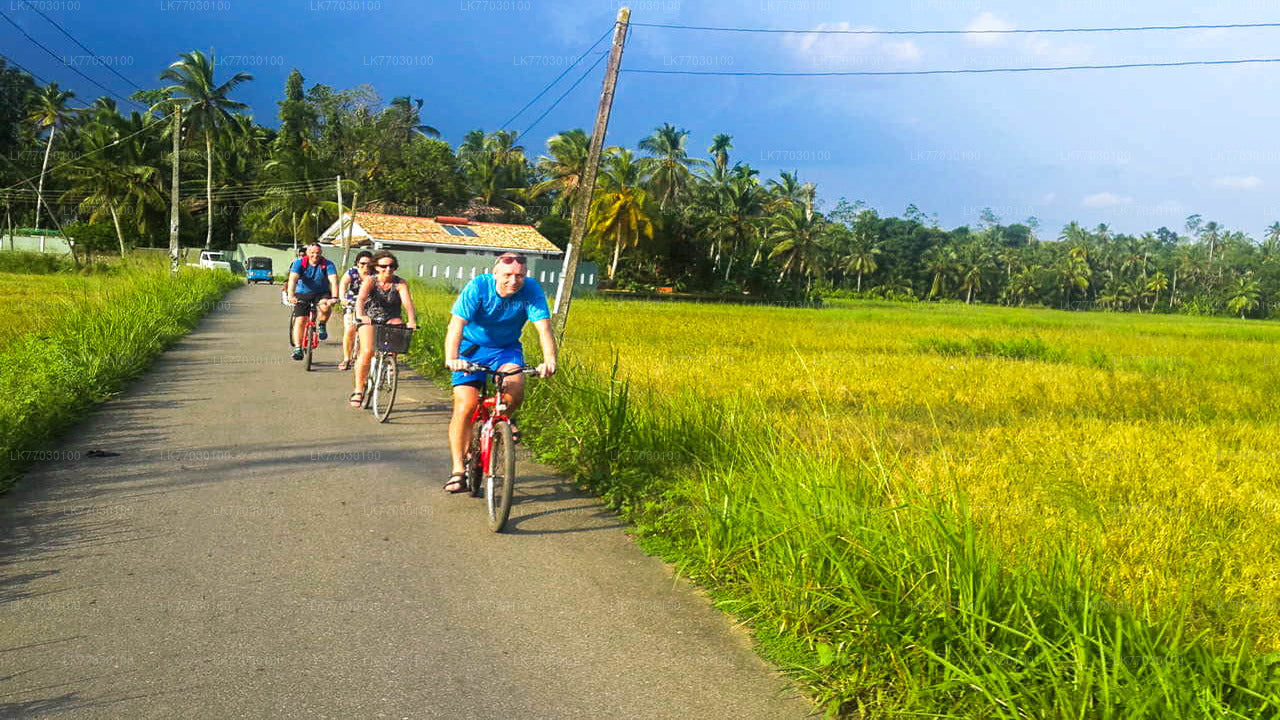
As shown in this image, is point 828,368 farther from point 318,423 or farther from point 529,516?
point 529,516

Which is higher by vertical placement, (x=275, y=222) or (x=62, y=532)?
(x=275, y=222)

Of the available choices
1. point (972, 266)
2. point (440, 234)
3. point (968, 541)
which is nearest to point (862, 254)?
point (972, 266)

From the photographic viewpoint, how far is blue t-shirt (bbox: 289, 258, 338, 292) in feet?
44.4

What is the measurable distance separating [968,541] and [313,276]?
11558 mm

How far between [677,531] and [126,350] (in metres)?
9.33

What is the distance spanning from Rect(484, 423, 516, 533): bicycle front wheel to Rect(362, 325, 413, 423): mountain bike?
12.0ft

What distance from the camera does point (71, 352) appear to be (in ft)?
35.7

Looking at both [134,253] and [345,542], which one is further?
[134,253]

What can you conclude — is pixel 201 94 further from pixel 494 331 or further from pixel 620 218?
pixel 494 331

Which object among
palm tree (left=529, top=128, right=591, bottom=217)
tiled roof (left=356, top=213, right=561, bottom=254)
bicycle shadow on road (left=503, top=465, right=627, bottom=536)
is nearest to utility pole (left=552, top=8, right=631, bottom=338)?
bicycle shadow on road (left=503, top=465, right=627, bottom=536)

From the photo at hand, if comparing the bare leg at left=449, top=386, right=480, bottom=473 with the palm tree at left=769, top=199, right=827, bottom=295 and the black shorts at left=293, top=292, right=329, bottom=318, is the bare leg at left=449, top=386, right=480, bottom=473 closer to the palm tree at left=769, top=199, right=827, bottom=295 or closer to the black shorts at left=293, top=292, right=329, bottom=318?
the black shorts at left=293, top=292, right=329, bottom=318

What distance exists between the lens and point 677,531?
5766mm

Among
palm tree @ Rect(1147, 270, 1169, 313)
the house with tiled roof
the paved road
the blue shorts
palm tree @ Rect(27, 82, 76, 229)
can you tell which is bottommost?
the paved road


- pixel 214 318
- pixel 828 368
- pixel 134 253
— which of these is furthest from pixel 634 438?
pixel 134 253
